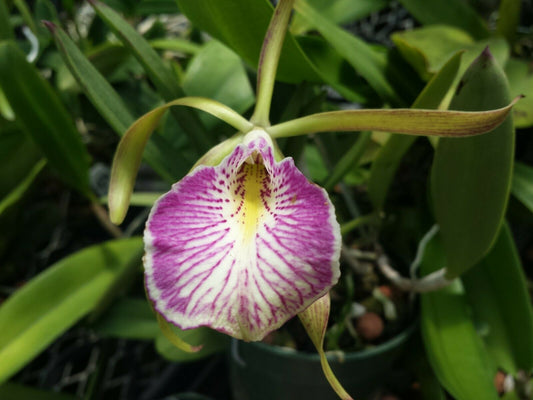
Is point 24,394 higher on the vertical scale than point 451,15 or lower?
lower

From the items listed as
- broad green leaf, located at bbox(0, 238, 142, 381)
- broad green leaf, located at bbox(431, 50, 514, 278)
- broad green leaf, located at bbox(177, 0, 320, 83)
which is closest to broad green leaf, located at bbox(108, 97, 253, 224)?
broad green leaf, located at bbox(177, 0, 320, 83)

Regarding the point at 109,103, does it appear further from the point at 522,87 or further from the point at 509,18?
the point at 509,18

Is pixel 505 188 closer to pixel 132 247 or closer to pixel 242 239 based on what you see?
pixel 242 239

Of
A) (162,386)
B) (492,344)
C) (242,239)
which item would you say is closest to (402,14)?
(492,344)

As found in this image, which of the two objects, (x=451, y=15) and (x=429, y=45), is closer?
(x=429, y=45)

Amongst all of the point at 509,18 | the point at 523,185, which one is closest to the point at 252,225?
the point at 523,185
